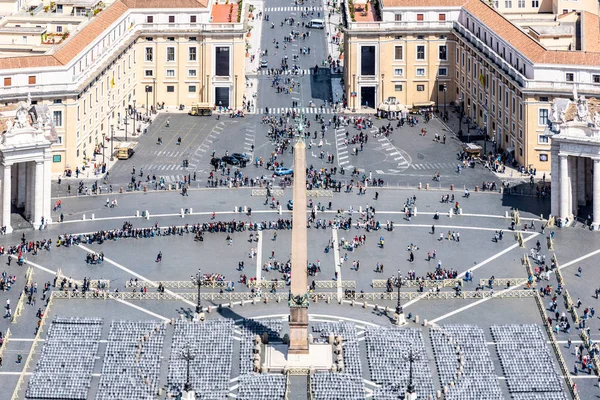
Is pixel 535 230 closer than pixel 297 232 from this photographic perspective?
No

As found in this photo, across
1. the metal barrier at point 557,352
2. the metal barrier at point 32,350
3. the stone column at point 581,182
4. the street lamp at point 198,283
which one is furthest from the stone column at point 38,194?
the stone column at point 581,182

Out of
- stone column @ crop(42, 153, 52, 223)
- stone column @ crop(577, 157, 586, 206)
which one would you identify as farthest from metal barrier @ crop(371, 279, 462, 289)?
stone column @ crop(42, 153, 52, 223)

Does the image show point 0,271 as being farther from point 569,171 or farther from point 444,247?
point 569,171

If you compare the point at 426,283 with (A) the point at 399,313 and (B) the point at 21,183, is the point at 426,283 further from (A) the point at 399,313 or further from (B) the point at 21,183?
(B) the point at 21,183

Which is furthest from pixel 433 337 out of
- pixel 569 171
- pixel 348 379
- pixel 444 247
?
pixel 569 171

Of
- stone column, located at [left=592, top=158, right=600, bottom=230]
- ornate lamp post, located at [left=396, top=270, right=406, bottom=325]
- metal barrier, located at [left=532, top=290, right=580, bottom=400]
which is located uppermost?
stone column, located at [left=592, top=158, right=600, bottom=230]

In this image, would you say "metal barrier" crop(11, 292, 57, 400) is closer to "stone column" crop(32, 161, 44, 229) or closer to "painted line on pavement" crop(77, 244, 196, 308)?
"painted line on pavement" crop(77, 244, 196, 308)

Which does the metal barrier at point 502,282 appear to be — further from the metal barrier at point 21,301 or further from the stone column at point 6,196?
the stone column at point 6,196
